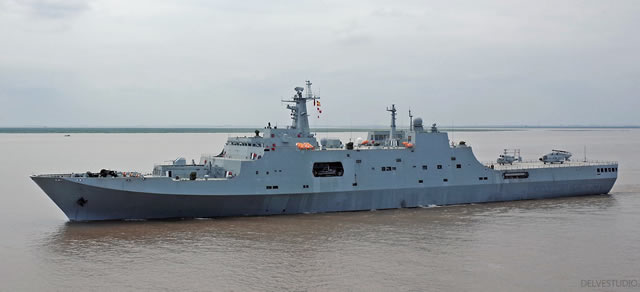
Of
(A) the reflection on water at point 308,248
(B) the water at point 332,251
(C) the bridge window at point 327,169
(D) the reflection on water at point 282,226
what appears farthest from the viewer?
(C) the bridge window at point 327,169

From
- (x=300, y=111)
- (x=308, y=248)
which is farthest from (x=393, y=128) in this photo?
(x=308, y=248)

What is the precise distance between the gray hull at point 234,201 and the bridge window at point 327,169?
2.68 ft

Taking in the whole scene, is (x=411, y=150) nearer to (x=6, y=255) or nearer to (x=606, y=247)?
(x=606, y=247)

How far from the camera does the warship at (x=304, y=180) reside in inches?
786

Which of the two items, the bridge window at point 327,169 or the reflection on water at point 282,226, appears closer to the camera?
the reflection on water at point 282,226

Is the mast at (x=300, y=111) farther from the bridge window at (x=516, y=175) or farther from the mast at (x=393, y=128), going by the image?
the bridge window at (x=516, y=175)

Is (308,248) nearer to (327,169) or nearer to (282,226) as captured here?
(282,226)

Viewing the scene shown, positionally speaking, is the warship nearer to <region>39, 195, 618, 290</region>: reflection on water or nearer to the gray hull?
the gray hull

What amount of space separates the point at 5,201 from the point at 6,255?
1069 cm

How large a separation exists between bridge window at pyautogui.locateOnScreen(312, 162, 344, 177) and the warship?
4 cm

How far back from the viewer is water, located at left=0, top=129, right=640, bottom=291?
13789 millimetres

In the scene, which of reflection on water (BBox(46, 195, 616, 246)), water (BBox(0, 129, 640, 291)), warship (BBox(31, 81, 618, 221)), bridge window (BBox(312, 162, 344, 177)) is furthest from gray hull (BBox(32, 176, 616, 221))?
bridge window (BBox(312, 162, 344, 177))

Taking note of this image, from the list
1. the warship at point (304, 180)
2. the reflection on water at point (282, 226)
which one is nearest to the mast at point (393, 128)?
the warship at point (304, 180)

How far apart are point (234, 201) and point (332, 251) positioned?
226 inches
